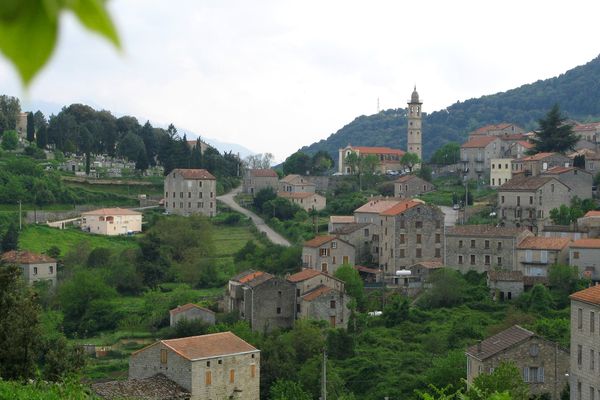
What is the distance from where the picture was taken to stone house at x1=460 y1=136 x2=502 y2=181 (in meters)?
66.1

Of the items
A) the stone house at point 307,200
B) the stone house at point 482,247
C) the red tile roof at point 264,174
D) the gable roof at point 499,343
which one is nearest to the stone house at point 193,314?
the stone house at point 482,247

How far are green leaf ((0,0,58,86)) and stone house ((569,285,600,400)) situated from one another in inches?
950

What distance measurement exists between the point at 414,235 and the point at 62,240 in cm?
2226

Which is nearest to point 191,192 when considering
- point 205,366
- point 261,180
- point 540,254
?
point 261,180

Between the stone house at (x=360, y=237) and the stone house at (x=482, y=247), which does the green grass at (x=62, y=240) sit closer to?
the stone house at (x=360, y=237)

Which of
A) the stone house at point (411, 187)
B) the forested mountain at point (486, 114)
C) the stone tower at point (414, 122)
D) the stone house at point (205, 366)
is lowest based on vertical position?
the stone house at point (205, 366)

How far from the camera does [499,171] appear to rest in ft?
199

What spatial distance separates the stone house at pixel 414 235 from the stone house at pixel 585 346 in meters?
19.7

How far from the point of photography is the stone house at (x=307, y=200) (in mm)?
63094

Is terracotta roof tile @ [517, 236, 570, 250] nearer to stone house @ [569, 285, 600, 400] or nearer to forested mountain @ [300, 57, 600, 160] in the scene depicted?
stone house @ [569, 285, 600, 400]

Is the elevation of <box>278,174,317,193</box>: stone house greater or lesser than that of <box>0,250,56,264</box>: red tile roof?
greater

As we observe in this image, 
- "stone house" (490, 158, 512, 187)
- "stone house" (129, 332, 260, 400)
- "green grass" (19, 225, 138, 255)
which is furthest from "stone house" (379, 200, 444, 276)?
"green grass" (19, 225, 138, 255)

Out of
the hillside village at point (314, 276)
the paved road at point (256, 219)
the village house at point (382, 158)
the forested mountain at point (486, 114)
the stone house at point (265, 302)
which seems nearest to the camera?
the hillside village at point (314, 276)

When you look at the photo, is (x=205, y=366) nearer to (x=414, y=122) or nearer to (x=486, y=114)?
(x=414, y=122)
